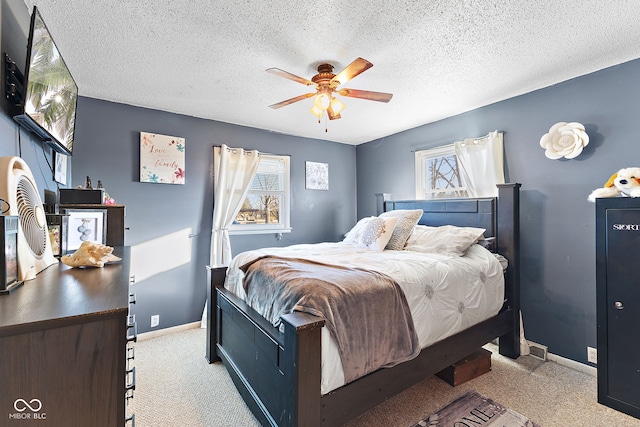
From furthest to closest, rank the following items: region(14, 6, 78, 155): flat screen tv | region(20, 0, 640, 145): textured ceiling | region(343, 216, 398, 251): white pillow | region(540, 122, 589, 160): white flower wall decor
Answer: region(343, 216, 398, 251): white pillow
region(540, 122, 589, 160): white flower wall decor
region(20, 0, 640, 145): textured ceiling
region(14, 6, 78, 155): flat screen tv

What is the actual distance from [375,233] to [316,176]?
1695mm

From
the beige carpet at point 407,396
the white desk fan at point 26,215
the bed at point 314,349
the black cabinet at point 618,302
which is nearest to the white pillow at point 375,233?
the bed at point 314,349

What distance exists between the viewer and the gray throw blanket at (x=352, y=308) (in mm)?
1528

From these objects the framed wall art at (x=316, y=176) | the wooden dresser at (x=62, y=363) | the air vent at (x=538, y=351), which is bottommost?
the air vent at (x=538, y=351)

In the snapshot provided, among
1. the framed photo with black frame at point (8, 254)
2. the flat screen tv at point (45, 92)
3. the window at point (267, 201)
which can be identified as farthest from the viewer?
the window at point (267, 201)

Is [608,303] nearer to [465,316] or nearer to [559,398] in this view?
[559,398]

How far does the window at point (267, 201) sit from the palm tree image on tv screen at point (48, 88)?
6.95 feet

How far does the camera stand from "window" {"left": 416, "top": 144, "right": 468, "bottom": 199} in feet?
11.4

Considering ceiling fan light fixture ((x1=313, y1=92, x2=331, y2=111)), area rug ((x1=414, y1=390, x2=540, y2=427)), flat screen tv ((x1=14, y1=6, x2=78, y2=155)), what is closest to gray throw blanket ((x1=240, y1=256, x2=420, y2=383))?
area rug ((x1=414, y1=390, x2=540, y2=427))

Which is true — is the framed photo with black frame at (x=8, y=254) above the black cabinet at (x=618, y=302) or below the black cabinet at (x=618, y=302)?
above

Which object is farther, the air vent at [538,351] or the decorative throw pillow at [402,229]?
the decorative throw pillow at [402,229]

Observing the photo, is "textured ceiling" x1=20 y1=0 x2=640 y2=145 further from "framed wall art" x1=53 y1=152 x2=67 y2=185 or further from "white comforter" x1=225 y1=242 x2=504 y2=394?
"white comforter" x1=225 y1=242 x2=504 y2=394

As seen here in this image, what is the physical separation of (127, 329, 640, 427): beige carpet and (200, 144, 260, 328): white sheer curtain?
1.03 m

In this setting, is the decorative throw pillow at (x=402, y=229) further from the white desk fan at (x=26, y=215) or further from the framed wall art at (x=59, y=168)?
the framed wall art at (x=59, y=168)
